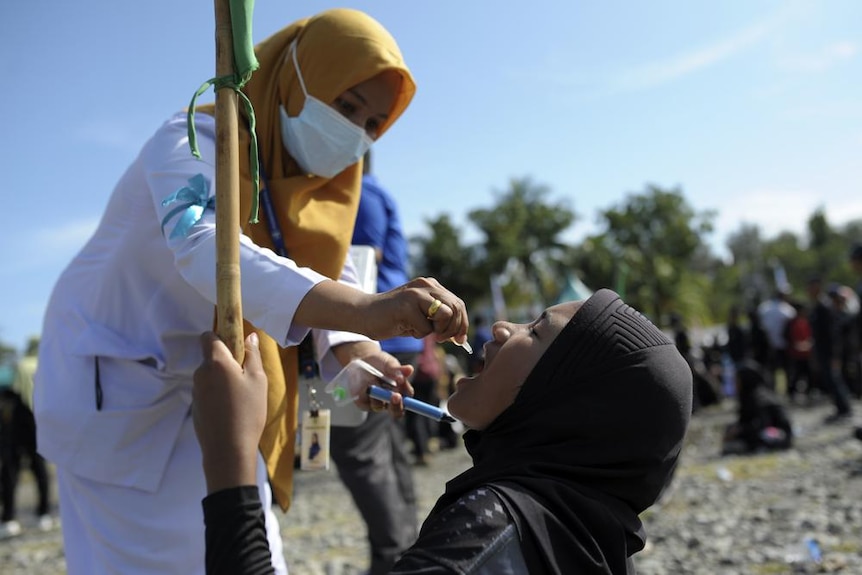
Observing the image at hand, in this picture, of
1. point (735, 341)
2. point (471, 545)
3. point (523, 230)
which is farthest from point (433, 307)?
point (523, 230)

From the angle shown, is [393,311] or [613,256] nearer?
[393,311]

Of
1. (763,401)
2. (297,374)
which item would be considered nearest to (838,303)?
(763,401)

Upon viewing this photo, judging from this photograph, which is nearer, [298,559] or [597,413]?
[597,413]

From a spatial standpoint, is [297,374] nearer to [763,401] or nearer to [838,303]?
[763,401]

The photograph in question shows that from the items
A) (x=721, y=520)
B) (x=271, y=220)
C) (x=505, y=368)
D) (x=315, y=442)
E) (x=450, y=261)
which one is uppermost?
(x=271, y=220)

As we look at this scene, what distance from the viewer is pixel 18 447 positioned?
9.08 metres

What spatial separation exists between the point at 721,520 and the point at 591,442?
16.2 ft

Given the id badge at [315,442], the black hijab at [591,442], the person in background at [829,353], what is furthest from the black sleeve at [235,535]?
the person in background at [829,353]

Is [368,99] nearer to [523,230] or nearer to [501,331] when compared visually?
[501,331]

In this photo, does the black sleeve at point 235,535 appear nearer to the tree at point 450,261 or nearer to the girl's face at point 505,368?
the girl's face at point 505,368

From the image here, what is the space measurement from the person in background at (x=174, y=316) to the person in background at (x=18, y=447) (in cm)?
726

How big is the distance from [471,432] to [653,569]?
346cm

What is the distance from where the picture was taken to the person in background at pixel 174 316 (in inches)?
84.7

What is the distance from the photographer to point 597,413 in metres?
1.54
